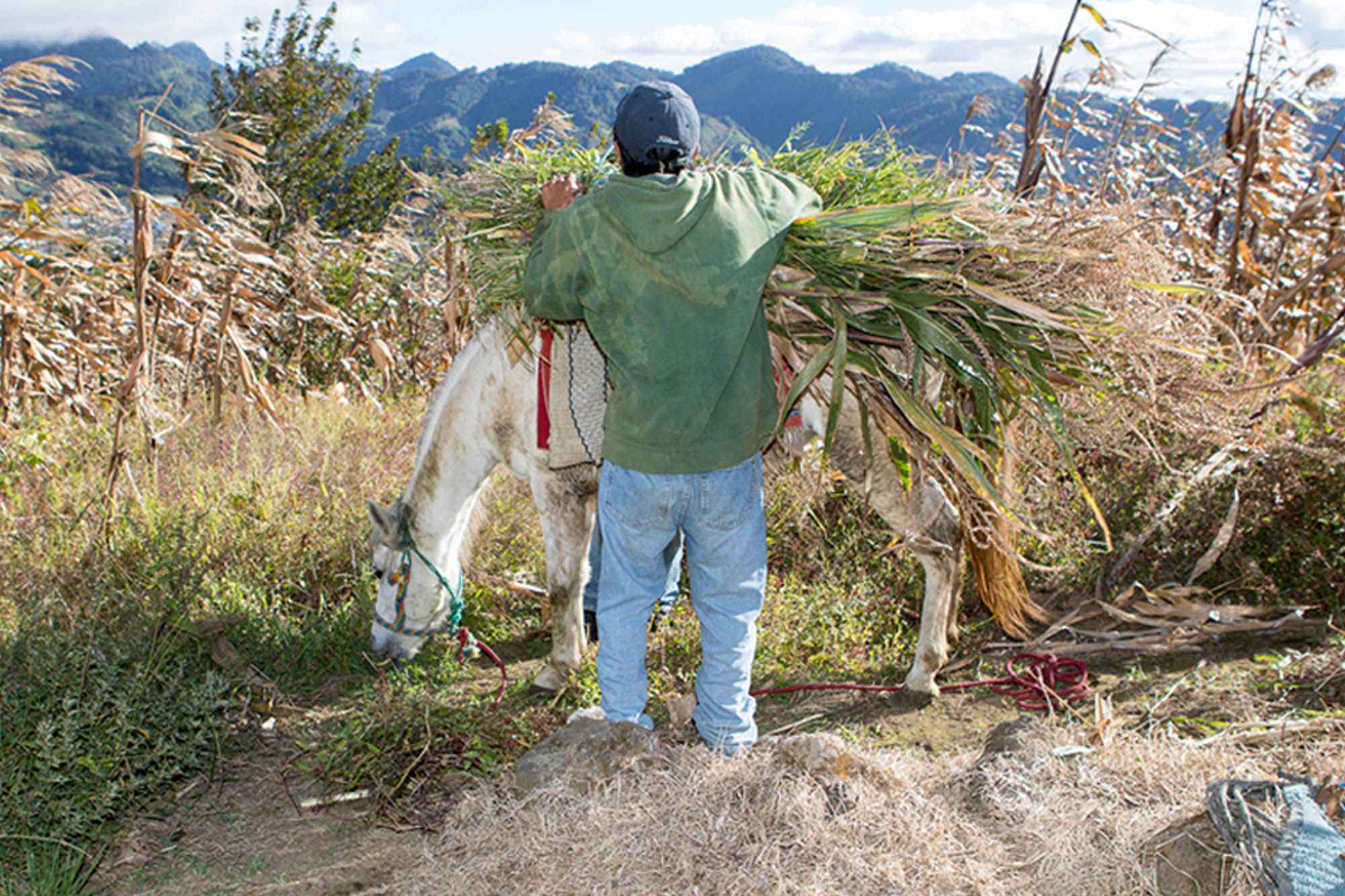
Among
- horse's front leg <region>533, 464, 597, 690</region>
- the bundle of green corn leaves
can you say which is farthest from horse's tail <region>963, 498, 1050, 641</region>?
horse's front leg <region>533, 464, 597, 690</region>

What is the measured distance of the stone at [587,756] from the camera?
121 inches

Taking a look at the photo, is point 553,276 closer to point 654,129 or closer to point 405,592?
point 654,129

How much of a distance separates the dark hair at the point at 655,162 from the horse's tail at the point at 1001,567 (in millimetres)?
1996

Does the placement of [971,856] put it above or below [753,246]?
below

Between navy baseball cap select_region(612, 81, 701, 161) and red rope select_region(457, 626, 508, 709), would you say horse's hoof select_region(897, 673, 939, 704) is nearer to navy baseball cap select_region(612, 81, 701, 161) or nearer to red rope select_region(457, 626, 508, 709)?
red rope select_region(457, 626, 508, 709)

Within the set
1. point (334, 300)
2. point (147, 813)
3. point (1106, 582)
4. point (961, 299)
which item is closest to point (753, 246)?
point (961, 299)

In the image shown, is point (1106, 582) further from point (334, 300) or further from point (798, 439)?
point (334, 300)

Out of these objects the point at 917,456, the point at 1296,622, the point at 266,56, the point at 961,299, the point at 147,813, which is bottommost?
the point at 147,813

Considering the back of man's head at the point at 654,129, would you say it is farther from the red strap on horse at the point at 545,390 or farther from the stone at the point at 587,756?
the stone at the point at 587,756

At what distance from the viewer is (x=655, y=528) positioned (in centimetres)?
310

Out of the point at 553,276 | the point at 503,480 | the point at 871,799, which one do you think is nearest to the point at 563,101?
the point at 503,480

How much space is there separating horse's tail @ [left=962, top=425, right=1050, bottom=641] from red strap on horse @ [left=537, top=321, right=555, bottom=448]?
6.01 feet

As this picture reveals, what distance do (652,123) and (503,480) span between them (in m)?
3.45

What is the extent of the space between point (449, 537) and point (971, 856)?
2602 mm
